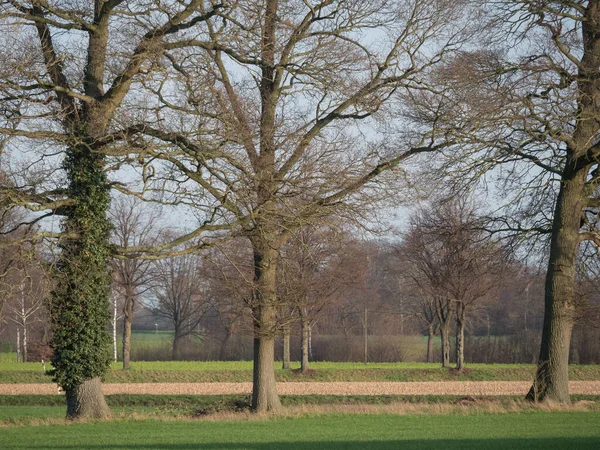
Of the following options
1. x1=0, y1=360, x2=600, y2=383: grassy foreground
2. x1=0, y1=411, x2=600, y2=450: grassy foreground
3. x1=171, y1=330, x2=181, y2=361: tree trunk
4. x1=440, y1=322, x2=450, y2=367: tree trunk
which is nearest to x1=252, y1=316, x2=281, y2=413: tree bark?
x1=0, y1=411, x2=600, y2=450: grassy foreground

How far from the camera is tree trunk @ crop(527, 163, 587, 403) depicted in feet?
65.1

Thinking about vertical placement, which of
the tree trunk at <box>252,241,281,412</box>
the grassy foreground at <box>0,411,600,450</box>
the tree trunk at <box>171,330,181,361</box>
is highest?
the tree trunk at <box>252,241,281,412</box>

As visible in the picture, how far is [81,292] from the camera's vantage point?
58.5ft

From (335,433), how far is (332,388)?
16.1 meters

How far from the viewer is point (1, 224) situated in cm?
1845

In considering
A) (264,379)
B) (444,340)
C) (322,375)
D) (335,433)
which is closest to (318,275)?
(322,375)

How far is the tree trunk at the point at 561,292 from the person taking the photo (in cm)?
1984

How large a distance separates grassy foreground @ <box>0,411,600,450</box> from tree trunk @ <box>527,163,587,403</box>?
2318 millimetres

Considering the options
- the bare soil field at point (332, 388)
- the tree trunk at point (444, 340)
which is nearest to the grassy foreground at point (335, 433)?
the bare soil field at point (332, 388)

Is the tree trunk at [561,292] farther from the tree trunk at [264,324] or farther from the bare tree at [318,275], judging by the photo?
the bare tree at [318,275]

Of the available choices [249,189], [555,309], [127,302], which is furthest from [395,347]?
[249,189]

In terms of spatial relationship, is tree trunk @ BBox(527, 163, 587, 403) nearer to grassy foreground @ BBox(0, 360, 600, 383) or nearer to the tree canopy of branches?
the tree canopy of branches

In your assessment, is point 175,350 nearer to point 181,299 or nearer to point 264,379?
point 181,299

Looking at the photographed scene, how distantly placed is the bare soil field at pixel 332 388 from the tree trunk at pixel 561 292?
826 centimetres
